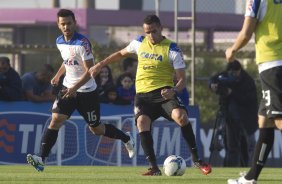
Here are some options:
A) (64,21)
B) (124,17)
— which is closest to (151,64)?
(64,21)

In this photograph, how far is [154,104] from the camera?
47.7 feet

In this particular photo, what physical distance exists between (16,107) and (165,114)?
216 inches

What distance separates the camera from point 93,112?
15727mm

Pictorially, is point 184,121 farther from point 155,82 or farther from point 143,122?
point 155,82

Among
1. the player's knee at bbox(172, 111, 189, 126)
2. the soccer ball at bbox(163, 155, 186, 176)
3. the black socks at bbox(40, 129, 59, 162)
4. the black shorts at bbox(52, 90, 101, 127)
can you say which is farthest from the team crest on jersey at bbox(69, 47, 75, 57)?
the soccer ball at bbox(163, 155, 186, 176)

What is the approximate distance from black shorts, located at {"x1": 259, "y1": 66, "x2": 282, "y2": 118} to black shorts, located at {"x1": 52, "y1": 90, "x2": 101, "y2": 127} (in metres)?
5.04

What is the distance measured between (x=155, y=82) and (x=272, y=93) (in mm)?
3922

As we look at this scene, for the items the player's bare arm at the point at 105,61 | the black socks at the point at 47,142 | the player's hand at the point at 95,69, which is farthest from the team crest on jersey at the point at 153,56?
the black socks at the point at 47,142

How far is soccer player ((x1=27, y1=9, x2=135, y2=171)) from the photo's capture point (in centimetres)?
1502

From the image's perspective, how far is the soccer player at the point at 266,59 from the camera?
10.8 meters

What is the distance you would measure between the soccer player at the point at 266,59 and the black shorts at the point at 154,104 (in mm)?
3495

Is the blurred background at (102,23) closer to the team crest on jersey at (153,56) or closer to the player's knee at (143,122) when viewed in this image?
the team crest on jersey at (153,56)

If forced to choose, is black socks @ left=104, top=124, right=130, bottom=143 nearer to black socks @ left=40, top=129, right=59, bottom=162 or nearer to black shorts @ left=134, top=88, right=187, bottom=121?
black socks @ left=40, top=129, right=59, bottom=162

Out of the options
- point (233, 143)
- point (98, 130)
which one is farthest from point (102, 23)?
point (98, 130)
